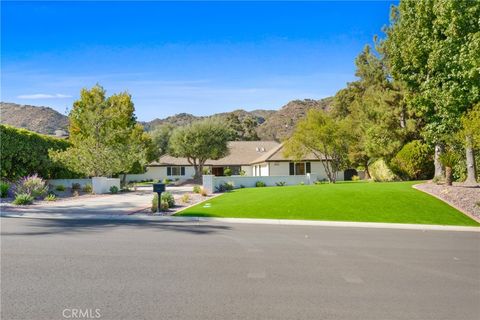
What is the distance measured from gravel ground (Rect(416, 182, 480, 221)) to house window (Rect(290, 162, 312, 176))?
1038 inches

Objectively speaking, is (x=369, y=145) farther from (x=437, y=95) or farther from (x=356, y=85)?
(x=356, y=85)

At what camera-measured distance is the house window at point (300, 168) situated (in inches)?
1962

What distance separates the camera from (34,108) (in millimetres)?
109875

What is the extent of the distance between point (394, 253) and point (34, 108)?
115 metres

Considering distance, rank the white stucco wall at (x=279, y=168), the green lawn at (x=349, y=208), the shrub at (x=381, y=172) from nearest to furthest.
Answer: the green lawn at (x=349, y=208)
the shrub at (x=381, y=172)
the white stucco wall at (x=279, y=168)

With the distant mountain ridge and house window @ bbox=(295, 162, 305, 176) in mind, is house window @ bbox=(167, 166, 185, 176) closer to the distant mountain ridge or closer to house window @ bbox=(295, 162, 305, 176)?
the distant mountain ridge

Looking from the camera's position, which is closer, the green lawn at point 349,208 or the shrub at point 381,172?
the green lawn at point 349,208

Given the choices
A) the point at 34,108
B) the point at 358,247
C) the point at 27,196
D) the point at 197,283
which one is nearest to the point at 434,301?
the point at 197,283

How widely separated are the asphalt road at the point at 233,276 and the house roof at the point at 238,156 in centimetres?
4599

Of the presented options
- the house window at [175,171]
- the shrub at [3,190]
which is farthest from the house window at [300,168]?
the shrub at [3,190]

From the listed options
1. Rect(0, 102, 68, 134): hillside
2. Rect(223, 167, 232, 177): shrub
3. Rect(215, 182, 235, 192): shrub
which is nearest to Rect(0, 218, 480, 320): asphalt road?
Rect(215, 182, 235, 192): shrub

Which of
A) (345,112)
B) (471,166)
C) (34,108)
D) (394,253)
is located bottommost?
(394,253)

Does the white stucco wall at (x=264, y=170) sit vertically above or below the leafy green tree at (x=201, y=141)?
below

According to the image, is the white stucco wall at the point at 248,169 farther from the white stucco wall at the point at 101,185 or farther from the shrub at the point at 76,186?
the white stucco wall at the point at 101,185
